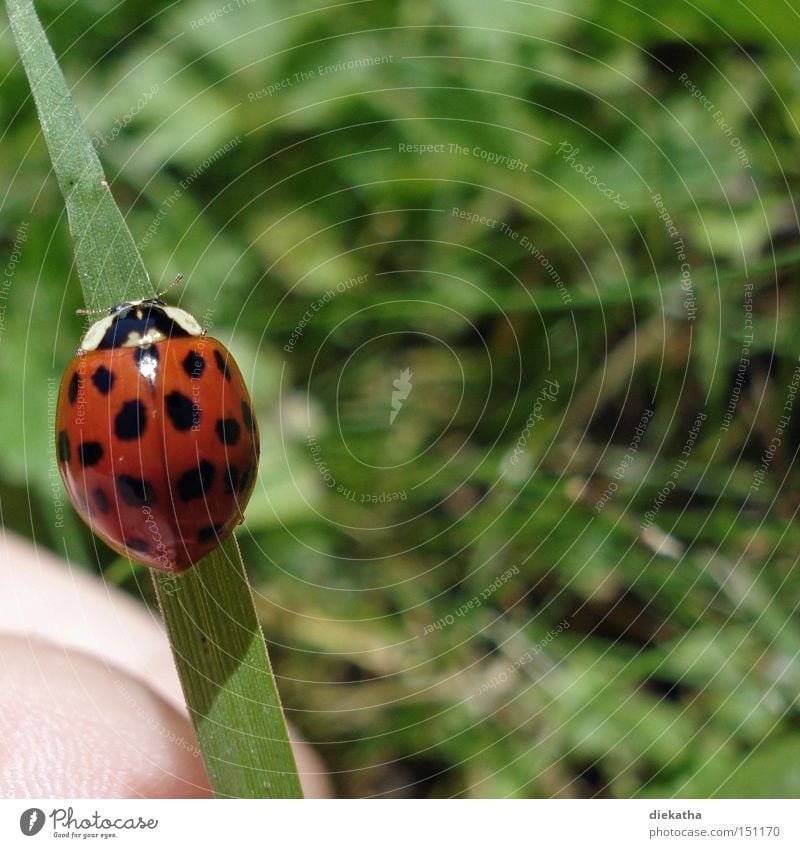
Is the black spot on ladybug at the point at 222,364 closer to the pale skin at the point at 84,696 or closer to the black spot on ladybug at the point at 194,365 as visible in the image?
the black spot on ladybug at the point at 194,365

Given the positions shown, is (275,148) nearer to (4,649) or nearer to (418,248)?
(418,248)

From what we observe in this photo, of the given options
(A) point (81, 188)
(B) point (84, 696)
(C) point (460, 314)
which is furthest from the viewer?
(C) point (460, 314)

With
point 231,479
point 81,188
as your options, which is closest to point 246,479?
point 231,479

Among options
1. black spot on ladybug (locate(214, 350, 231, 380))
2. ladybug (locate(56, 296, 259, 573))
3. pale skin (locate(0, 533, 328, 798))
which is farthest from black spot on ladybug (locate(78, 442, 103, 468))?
pale skin (locate(0, 533, 328, 798))

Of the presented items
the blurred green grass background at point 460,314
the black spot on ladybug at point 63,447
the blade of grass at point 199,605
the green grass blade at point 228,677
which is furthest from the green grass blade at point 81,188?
the blurred green grass background at point 460,314

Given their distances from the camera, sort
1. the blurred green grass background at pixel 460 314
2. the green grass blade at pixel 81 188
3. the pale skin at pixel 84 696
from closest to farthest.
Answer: the green grass blade at pixel 81 188 < the pale skin at pixel 84 696 < the blurred green grass background at pixel 460 314

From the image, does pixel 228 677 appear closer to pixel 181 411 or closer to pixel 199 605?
pixel 199 605

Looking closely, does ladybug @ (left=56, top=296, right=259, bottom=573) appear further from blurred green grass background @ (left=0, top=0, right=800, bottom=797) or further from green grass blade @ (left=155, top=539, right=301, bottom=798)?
blurred green grass background @ (left=0, top=0, right=800, bottom=797)
